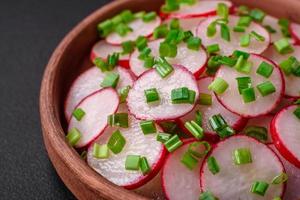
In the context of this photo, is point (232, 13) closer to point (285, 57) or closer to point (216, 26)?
point (216, 26)

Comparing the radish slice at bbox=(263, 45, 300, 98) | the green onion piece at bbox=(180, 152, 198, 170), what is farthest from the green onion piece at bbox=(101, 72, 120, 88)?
the radish slice at bbox=(263, 45, 300, 98)

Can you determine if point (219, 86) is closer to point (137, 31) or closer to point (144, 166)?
point (144, 166)

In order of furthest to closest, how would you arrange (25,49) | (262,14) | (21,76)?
(25,49) < (21,76) < (262,14)

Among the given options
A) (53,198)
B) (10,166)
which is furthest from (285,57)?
(10,166)

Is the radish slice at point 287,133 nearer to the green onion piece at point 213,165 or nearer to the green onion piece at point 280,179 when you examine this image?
the green onion piece at point 280,179

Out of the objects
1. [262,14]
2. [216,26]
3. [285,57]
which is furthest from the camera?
[262,14]

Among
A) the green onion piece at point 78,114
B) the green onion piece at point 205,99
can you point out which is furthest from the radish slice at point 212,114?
the green onion piece at point 78,114

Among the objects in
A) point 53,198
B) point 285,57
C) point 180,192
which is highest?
point 285,57

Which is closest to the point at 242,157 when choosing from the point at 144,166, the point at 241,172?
the point at 241,172
